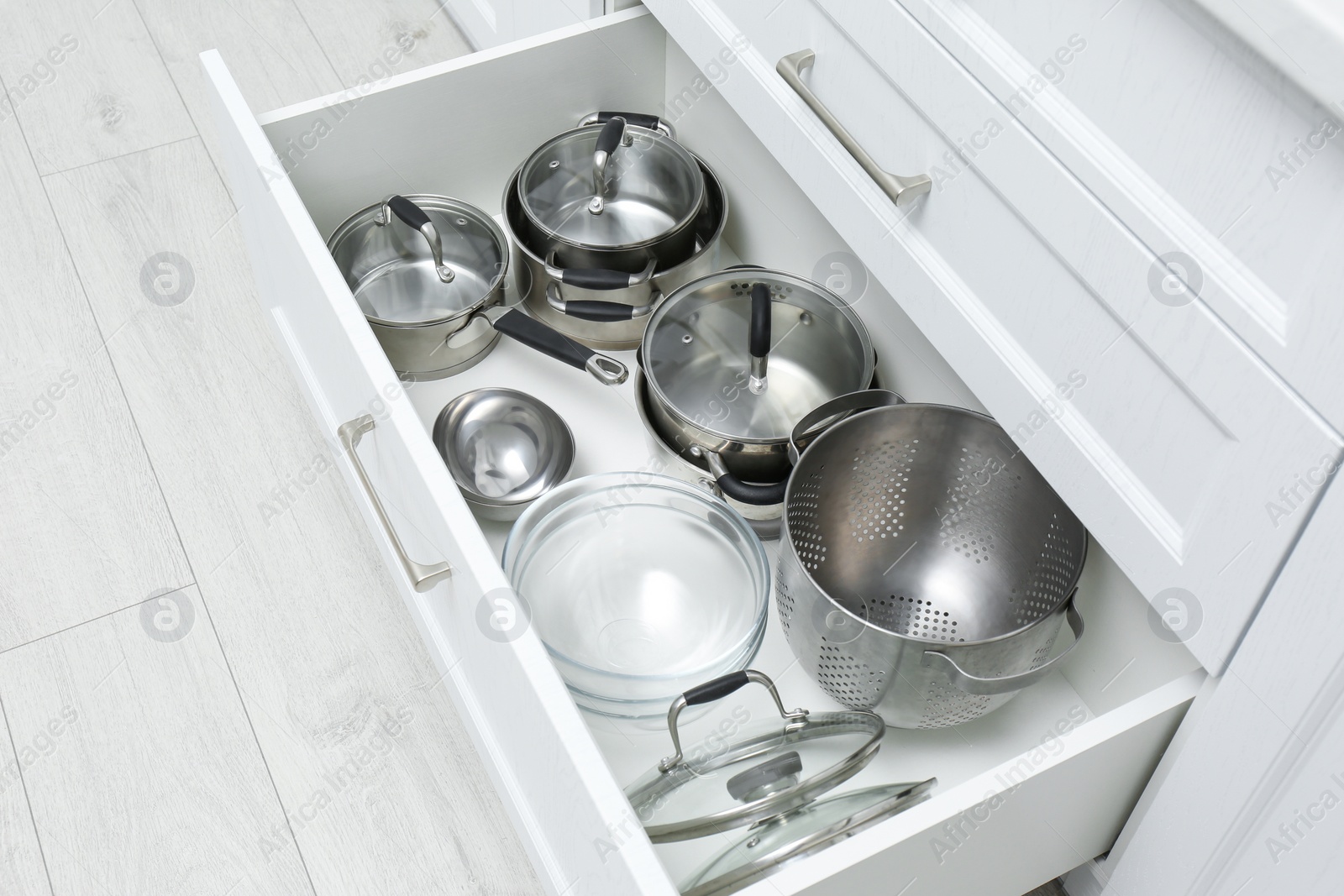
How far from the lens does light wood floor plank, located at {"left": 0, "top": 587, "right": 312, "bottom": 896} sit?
1146 mm

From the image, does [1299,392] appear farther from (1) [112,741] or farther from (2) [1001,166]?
(1) [112,741]

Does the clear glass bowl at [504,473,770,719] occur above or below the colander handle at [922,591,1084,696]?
above

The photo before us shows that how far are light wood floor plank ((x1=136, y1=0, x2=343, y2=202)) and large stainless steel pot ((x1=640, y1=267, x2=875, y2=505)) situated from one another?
3.31 feet

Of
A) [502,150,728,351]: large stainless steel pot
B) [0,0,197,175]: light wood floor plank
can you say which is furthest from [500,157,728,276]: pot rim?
[0,0,197,175]: light wood floor plank

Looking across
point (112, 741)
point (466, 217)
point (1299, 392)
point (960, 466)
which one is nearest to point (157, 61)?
point (466, 217)

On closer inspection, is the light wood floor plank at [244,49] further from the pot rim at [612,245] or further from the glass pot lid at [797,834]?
the glass pot lid at [797,834]

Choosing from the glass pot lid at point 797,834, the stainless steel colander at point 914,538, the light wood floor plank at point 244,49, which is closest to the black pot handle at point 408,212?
the stainless steel colander at point 914,538

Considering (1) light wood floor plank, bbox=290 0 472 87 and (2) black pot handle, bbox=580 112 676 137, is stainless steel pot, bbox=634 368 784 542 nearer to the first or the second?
(2) black pot handle, bbox=580 112 676 137

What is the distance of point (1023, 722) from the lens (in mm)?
992

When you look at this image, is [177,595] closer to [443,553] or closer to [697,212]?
[443,553]

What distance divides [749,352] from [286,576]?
607 mm

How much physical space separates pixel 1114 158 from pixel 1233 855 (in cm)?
48

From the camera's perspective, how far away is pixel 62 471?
1.44 meters

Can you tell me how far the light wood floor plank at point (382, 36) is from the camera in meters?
1.96
